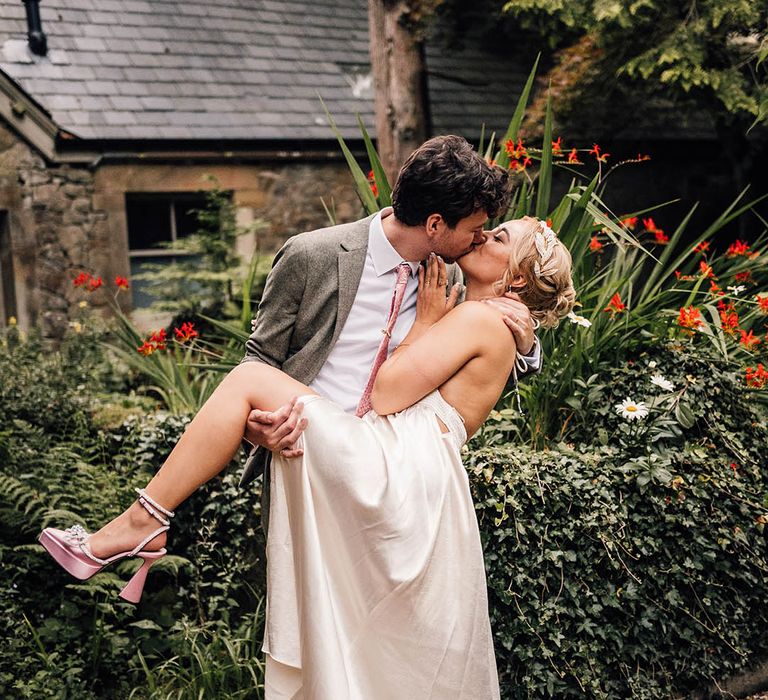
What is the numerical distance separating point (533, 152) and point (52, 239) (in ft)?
18.9

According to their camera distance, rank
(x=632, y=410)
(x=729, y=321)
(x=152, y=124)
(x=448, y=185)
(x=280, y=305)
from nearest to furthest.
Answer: (x=448, y=185) < (x=280, y=305) < (x=632, y=410) < (x=729, y=321) < (x=152, y=124)

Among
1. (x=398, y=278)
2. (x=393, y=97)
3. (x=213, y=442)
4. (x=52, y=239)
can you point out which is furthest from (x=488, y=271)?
(x=52, y=239)

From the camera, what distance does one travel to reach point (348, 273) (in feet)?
9.91

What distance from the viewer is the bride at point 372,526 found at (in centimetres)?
278

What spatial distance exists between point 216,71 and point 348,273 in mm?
8108

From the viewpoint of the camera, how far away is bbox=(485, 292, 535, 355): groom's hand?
298 centimetres

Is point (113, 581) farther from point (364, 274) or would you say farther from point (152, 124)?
point (152, 124)

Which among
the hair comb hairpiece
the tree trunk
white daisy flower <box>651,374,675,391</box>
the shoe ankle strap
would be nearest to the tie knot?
the hair comb hairpiece

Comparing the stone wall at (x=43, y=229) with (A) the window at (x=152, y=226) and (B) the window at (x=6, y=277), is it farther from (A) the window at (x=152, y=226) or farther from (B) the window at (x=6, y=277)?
(A) the window at (x=152, y=226)

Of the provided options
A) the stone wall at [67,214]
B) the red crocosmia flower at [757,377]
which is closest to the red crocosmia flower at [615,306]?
the red crocosmia flower at [757,377]

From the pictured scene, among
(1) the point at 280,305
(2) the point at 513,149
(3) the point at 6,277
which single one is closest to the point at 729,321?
(2) the point at 513,149

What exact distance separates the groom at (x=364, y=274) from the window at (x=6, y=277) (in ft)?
22.3

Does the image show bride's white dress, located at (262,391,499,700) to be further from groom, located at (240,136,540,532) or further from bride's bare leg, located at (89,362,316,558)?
groom, located at (240,136,540,532)

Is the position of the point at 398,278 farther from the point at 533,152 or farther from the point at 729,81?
the point at 729,81
